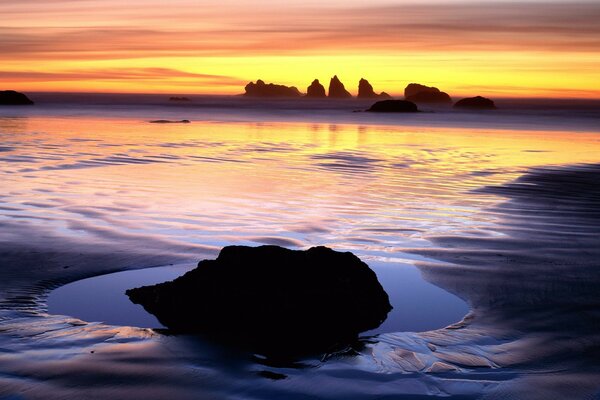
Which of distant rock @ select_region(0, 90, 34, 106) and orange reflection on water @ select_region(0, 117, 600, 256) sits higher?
distant rock @ select_region(0, 90, 34, 106)

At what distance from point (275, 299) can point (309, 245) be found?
10.7 ft

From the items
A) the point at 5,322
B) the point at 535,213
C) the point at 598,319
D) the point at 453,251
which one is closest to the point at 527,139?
the point at 535,213

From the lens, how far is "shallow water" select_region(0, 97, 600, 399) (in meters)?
4.73

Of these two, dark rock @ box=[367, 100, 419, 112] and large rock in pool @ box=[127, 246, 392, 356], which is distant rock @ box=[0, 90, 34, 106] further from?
large rock in pool @ box=[127, 246, 392, 356]

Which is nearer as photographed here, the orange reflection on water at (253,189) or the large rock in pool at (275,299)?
the large rock in pool at (275,299)

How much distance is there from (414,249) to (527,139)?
29.7m

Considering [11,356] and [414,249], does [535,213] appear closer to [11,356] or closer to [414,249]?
[414,249]

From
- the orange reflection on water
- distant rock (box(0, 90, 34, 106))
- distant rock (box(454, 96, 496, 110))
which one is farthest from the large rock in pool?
distant rock (box(454, 96, 496, 110))

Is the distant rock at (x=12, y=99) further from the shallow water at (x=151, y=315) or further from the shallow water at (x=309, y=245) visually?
the shallow water at (x=151, y=315)

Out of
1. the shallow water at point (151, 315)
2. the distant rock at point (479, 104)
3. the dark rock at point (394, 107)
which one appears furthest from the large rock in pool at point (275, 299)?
the distant rock at point (479, 104)

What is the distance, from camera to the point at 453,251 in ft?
29.2

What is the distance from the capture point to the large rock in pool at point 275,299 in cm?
569

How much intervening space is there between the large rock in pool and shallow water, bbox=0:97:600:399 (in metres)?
0.39

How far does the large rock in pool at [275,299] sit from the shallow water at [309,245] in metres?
0.39
